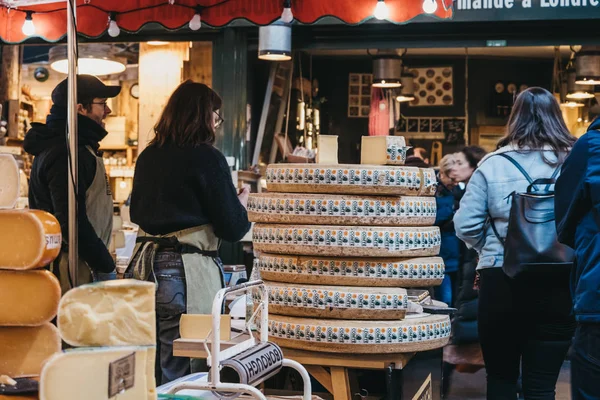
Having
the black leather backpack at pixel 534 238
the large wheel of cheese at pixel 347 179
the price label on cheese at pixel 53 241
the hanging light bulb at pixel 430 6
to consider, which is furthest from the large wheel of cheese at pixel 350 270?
the price label on cheese at pixel 53 241

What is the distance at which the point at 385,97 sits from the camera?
9.28 metres

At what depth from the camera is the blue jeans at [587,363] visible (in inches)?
98.8

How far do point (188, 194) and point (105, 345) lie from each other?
201 cm

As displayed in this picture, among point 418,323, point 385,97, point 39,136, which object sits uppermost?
point 385,97

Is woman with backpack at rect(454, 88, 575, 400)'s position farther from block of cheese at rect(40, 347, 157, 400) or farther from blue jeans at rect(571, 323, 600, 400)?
block of cheese at rect(40, 347, 157, 400)

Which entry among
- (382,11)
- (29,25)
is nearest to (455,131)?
(382,11)

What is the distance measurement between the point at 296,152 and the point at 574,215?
4078 millimetres

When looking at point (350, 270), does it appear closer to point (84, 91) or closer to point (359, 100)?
point (84, 91)

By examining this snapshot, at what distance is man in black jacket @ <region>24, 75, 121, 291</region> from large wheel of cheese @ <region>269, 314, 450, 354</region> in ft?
2.91

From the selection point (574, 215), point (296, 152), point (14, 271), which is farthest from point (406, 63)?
point (14, 271)

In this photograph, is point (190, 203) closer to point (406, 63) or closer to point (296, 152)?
point (296, 152)

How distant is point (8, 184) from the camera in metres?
1.94

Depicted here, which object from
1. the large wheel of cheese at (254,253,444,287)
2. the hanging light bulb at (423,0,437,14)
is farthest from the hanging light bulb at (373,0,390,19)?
the large wheel of cheese at (254,253,444,287)

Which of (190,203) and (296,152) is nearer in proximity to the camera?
(190,203)
